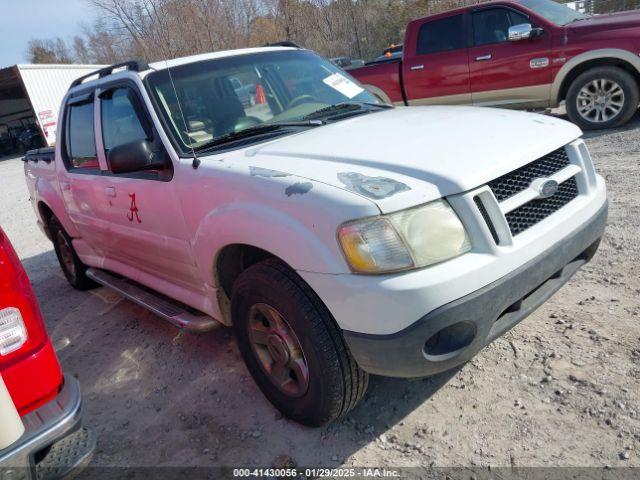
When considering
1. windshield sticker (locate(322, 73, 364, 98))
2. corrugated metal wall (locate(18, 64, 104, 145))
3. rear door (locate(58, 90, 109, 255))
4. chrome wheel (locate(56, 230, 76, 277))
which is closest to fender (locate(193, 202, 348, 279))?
rear door (locate(58, 90, 109, 255))

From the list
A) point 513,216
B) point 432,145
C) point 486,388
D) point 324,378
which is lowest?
point 486,388

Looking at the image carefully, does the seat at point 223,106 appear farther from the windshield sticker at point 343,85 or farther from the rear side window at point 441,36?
the rear side window at point 441,36

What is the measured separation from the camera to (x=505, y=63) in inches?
302

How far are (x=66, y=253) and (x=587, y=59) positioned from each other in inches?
276

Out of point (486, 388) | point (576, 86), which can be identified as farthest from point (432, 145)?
point (576, 86)

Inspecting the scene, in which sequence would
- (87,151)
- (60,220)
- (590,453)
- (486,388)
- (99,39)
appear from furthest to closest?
(99,39)
(60,220)
(87,151)
(486,388)
(590,453)

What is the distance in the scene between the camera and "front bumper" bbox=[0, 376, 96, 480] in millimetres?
1782

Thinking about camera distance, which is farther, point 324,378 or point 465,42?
point 465,42

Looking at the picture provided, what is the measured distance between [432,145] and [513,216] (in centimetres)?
50

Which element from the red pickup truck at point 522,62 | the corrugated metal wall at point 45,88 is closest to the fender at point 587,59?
the red pickup truck at point 522,62

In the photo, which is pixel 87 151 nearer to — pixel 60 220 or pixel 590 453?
pixel 60 220

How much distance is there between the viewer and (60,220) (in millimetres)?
4828

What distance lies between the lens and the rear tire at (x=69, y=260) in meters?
5.02

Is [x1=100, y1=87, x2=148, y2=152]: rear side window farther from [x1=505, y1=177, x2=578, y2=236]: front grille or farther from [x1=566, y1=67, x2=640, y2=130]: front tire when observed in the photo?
[x1=566, y1=67, x2=640, y2=130]: front tire
